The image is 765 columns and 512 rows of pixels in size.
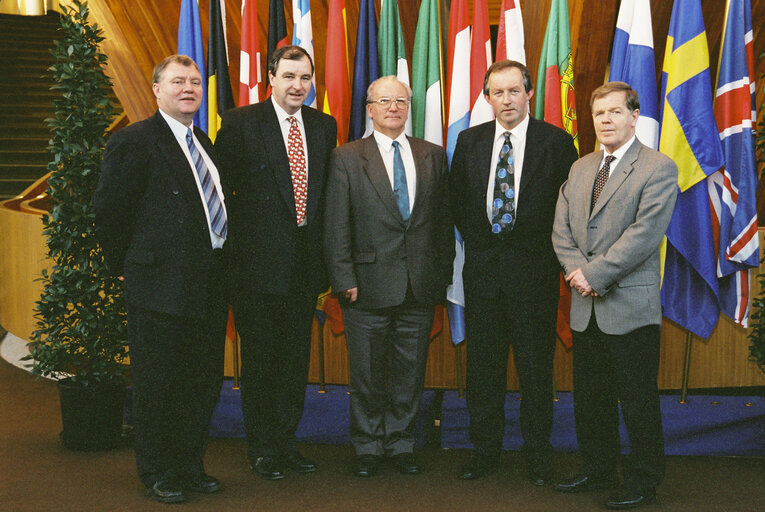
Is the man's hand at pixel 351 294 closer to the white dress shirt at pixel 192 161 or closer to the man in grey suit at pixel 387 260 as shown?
the man in grey suit at pixel 387 260

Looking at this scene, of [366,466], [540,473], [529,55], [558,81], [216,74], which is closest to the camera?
[540,473]

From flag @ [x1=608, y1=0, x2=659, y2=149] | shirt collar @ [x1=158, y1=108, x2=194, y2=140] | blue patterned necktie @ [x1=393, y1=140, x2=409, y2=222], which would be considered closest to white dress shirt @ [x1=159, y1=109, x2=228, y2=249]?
shirt collar @ [x1=158, y1=108, x2=194, y2=140]

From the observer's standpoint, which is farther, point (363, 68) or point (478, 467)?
point (363, 68)

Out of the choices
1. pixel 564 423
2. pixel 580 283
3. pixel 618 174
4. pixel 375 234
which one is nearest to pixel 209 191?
pixel 375 234

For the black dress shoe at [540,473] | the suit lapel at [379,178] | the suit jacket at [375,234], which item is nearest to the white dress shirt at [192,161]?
the suit jacket at [375,234]

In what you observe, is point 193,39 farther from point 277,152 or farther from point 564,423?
point 564,423

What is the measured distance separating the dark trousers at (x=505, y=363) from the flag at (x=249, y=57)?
1.75 meters

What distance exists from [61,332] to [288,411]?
51.0 inches

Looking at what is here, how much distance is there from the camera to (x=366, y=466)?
3258mm

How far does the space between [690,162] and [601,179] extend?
0.93 metres

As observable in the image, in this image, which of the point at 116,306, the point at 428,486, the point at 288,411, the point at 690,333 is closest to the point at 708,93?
the point at 690,333

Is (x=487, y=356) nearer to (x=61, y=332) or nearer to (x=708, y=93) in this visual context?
(x=708, y=93)

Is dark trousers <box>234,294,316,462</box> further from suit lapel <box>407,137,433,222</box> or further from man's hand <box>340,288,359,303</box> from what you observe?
suit lapel <box>407,137,433,222</box>

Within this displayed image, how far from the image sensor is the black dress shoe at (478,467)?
3.23m
